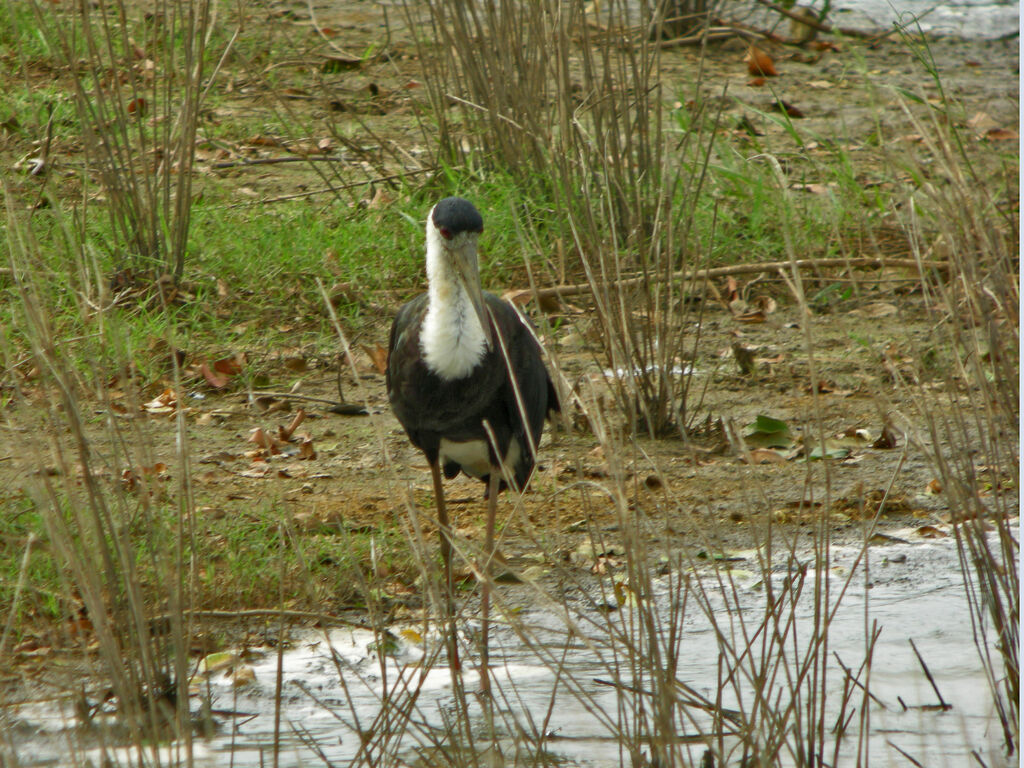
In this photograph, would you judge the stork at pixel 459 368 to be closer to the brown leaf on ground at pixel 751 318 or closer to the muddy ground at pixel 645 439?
the muddy ground at pixel 645 439

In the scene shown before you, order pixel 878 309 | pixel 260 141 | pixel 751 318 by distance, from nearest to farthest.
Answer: pixel 751 318 < pixel 878 309 < pixel 260 141

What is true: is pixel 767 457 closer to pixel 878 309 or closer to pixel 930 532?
pixel 930 532

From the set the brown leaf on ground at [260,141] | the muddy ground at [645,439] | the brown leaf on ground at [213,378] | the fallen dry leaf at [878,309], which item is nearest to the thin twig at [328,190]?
→ the muddy ground at [645,439]

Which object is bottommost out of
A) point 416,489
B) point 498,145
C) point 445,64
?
point 416,489

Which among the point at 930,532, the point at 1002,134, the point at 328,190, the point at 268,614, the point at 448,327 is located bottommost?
the point at 930,532

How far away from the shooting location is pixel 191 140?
16.7 ft

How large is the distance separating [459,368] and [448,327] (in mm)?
120

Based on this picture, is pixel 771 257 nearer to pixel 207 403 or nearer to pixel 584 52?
pixel 584 52

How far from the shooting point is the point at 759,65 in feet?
28.8

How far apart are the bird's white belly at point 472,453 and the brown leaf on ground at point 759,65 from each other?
5.58 metres

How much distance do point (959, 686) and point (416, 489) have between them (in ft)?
6.83

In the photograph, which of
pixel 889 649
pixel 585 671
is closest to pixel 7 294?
pixel 585 671

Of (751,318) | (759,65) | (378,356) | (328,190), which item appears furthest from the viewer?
(759,65)

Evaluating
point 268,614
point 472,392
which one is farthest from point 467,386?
point 268,614
